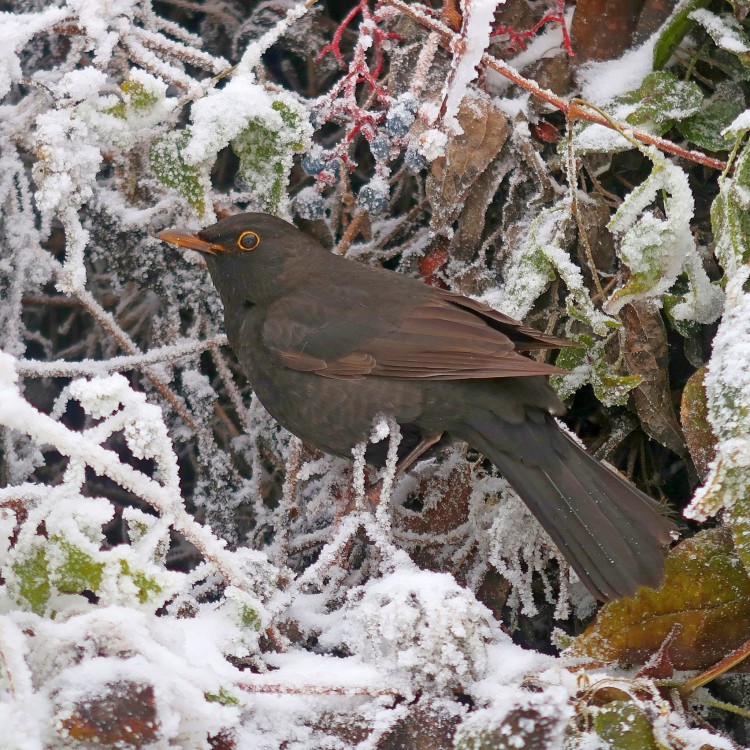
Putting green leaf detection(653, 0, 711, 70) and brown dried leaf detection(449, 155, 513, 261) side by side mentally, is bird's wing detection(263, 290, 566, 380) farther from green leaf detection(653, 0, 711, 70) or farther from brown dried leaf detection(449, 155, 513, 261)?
green leaf detection(653, 0, 711, 70)

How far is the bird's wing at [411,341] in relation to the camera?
3.15m

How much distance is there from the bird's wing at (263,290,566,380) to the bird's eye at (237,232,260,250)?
0.27m

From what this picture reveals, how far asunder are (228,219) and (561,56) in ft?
4.01

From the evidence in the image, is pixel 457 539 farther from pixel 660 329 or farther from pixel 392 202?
pixel 392 202

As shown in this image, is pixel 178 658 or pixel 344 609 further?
pixel 344 609

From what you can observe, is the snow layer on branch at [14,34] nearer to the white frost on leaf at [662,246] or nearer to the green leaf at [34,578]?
the green leaf at [34,578]

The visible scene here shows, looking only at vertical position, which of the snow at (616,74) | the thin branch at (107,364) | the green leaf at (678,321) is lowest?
the thin branch at (107,364)

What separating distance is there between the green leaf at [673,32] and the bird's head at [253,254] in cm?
130

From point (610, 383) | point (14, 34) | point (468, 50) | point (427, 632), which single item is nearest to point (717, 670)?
point (427, 632)

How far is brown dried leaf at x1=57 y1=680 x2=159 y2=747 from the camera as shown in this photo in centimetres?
193

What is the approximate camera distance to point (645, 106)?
3.22 meters

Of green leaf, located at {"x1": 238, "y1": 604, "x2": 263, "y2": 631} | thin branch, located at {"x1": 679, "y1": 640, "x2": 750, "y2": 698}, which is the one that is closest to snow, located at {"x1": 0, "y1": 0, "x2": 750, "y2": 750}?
green leaf, located at {"x1": 238, "y1": 604, "x2": 263, "y2": 631}

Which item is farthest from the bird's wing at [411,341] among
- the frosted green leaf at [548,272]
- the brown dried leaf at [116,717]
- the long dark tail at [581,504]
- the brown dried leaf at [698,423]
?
the brown dried leaf at [116,717]

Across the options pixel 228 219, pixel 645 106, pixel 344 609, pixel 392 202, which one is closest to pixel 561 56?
pixel 645 106
